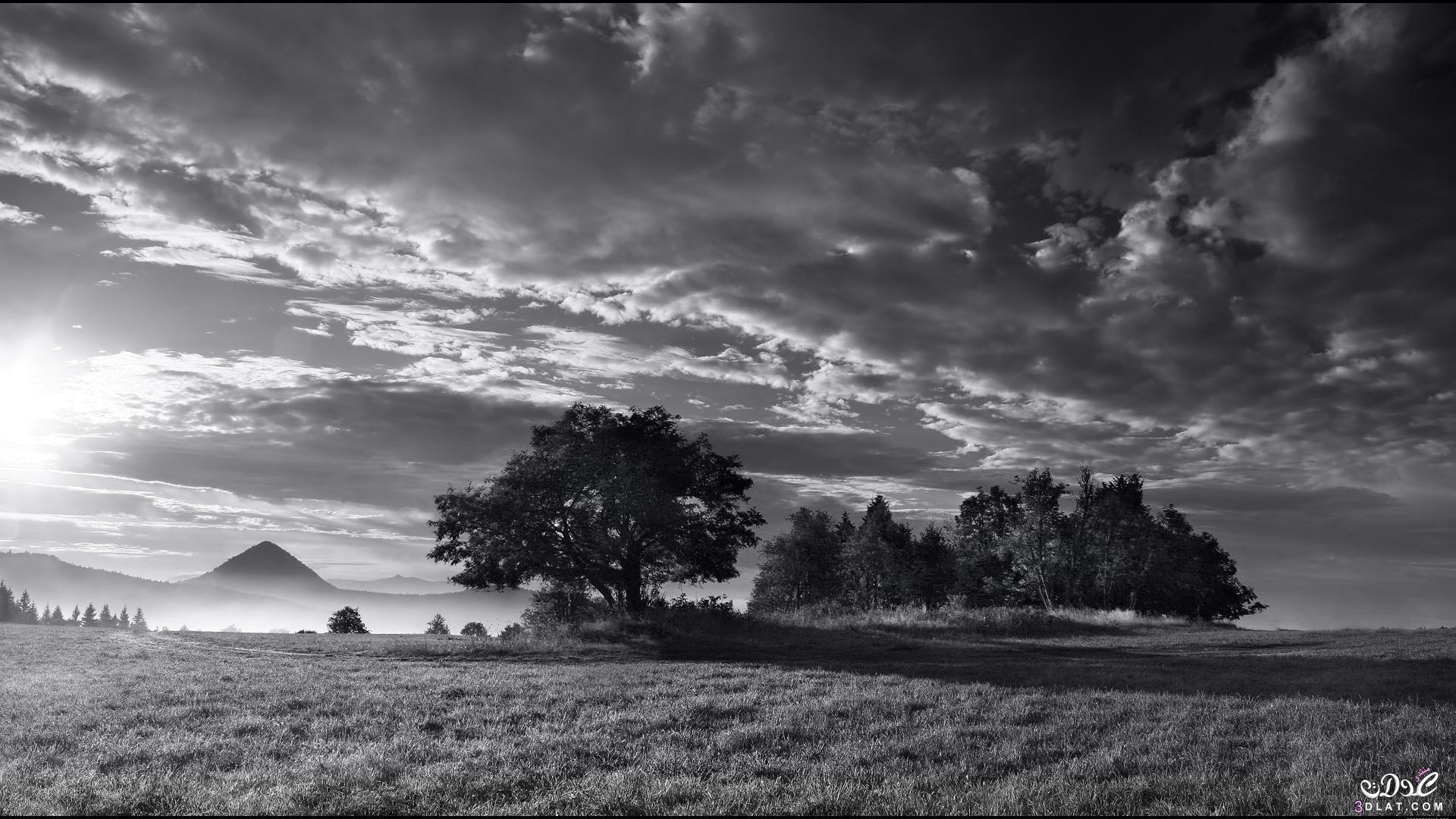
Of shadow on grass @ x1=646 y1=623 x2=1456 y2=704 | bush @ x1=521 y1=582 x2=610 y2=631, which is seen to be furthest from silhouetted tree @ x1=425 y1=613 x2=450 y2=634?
shadow on grass @ x1=646 y1=623 x2=1456 y2=704

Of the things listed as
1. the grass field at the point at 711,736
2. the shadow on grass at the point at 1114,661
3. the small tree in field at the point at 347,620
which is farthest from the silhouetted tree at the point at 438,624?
the grass field at the point at 711,736

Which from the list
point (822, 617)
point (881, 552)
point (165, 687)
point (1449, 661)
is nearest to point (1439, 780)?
point (1449, 661)

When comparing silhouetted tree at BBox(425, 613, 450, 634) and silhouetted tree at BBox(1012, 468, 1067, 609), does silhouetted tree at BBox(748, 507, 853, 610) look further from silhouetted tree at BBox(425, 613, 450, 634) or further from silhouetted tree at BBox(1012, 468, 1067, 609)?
silhouetted tree at BBox(425, 613, 450, 634)

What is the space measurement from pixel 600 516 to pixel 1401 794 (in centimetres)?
2943

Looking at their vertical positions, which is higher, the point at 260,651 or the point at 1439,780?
the point at 1439,780

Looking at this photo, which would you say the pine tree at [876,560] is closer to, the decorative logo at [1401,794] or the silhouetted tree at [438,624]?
the silhouetted tree at [438,624]

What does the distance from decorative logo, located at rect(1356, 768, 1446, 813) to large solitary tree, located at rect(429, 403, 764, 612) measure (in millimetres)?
27600

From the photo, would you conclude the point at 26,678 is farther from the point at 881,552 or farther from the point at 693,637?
the point at 881,552

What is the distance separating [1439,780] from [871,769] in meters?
6.12

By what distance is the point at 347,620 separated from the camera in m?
63.7

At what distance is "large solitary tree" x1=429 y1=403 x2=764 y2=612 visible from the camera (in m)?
33.9

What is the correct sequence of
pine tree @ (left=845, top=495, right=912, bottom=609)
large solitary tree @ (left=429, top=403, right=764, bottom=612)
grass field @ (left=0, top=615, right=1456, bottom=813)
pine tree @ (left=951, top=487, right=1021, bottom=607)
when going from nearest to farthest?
grass field @ (left=0, top=615, right=1456, bottom=813)
large solitary tree @ (left=429, top=403, right=764, bottom=612)
pine tree @ (left=951, top=487, right=1021, bottom=607)
pine tree @ (left=845, top=495, right=912, bottom=609)

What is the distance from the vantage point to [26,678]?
15898mm

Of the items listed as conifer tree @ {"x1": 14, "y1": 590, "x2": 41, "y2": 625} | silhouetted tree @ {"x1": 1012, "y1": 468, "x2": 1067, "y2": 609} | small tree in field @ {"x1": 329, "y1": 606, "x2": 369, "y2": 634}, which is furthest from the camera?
conifer tree @ {"x1": 14, "y1": 590, "x2": 41, "y2": 625}
